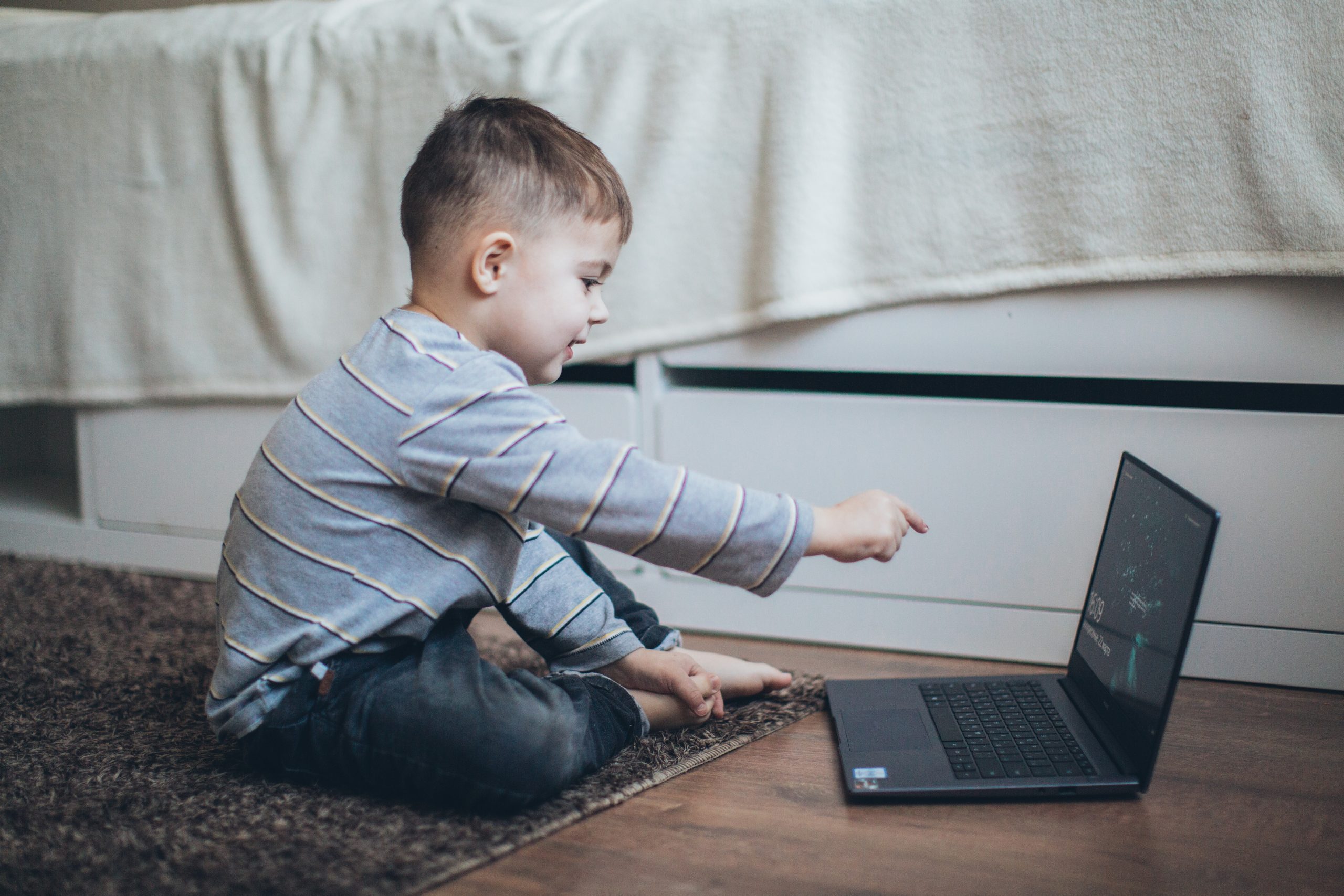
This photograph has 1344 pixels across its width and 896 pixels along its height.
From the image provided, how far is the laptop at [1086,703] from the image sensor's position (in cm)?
68

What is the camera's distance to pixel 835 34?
3.13 ft

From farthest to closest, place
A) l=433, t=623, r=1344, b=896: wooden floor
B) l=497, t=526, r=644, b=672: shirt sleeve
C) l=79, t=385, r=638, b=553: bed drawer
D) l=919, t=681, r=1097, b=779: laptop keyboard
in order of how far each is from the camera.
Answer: l=79, t=385, r=638, b=553: bed drawer < l=497, t=526, r=644, b=672: shirt sleeve < l=919, t=681, r=1097, b=779: laptop keyboard < l=433, t=623, r=1344, b=896: wooden floor

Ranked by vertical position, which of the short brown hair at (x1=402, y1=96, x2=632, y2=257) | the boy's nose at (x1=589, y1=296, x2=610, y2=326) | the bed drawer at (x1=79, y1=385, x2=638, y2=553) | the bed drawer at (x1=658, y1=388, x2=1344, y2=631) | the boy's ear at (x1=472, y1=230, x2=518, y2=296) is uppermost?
the short brown hair at (x1=402, y1=96, x2=632, y2=257)

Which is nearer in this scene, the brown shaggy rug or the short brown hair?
the brown shaggy rug

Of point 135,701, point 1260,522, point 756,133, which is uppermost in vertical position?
point 756,133

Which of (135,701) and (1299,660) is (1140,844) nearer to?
(1299,660)

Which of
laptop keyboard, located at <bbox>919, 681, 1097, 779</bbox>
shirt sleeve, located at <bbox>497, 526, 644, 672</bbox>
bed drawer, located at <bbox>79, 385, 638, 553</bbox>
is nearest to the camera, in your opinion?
laptop keyboard, located at <bbox>919, 681, 1097, 779</bbox>

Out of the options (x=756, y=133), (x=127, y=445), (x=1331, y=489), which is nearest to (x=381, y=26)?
(x=756, y=133)

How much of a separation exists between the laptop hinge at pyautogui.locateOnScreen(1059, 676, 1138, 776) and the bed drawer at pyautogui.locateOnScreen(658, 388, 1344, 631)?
128mm

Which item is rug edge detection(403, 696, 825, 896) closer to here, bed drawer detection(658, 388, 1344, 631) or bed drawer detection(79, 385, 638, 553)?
bed drawer detection(658, 388, 1344, 631)

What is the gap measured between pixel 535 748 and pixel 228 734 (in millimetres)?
268

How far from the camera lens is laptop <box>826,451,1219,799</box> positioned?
0.68 m

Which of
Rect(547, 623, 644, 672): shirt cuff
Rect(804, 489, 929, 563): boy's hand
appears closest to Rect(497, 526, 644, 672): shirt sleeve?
Rect(547, 623, 644, 672): shirt cuff

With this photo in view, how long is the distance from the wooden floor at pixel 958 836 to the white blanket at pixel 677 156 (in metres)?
0.41
